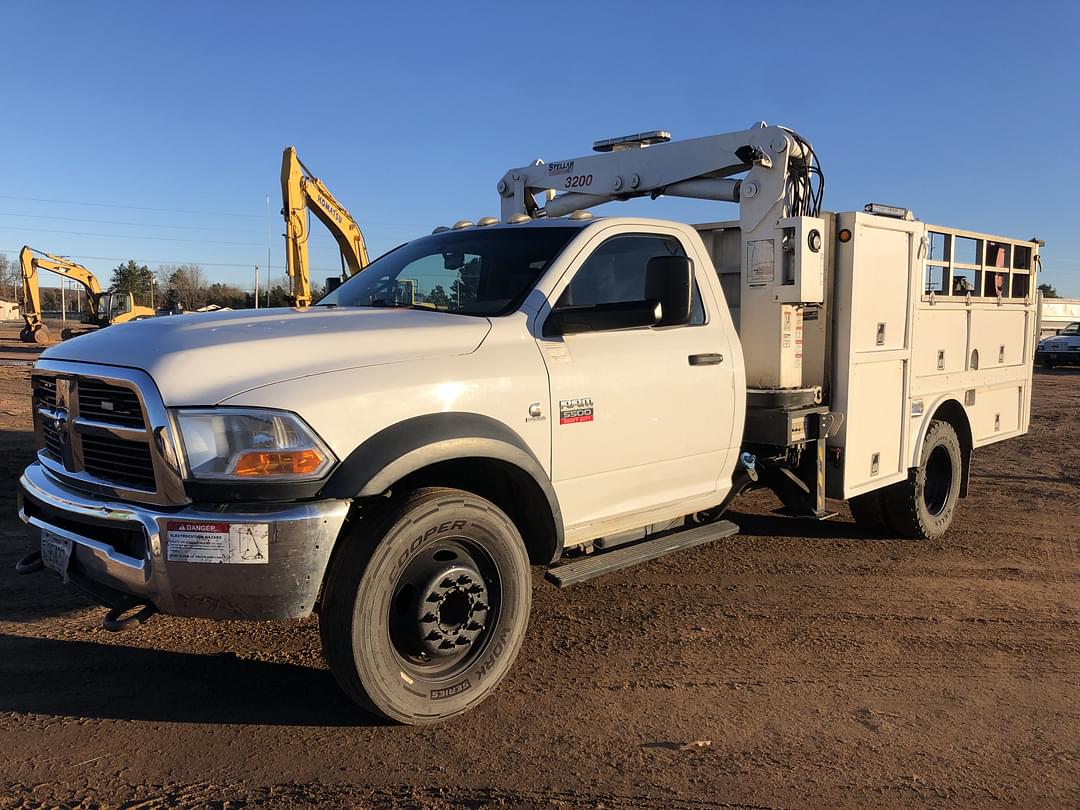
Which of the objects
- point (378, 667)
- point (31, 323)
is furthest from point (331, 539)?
point (31, 323)

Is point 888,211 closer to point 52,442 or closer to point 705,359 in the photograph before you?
point 705,359

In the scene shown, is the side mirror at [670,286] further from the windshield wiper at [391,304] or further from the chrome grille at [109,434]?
the chrome grille at [109,434]

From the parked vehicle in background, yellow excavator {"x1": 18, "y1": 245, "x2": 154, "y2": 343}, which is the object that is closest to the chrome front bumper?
yellow excavator {"x1": 18, "y1": 245, "x2": 154, "y2": 343}

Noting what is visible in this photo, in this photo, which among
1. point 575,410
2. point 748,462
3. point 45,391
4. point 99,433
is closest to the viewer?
point 99,433

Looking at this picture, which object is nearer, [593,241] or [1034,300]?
[593,241]

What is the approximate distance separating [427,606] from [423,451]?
65 cm

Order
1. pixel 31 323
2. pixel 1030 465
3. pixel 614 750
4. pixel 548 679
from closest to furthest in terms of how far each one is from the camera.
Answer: pixel 614 750 < pixel 548 679 < pixel 1030 465 < pixel 31 323

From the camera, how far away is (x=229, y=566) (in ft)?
10.0

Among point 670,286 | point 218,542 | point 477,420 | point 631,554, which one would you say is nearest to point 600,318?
point 670,286

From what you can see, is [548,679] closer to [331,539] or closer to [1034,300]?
[331,539]

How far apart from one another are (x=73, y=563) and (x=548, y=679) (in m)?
2.08

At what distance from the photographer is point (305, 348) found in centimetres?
336

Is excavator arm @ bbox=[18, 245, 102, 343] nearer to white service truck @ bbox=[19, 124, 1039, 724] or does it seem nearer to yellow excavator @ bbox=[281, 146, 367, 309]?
yellow excavator @ bbox=[281, 146, 367, 309]

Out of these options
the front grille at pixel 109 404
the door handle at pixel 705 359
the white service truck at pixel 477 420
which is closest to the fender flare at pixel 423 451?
the white service truck at pixel 477 420
